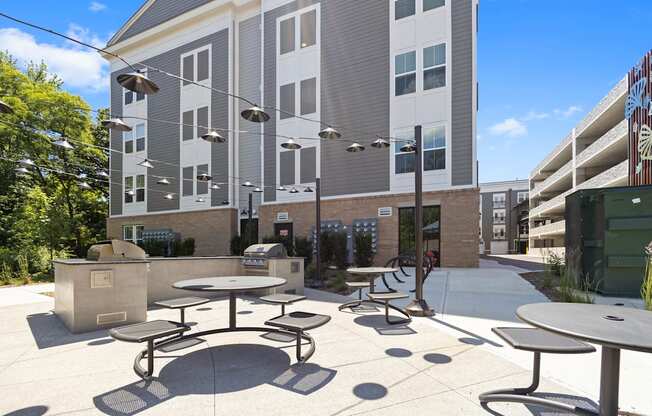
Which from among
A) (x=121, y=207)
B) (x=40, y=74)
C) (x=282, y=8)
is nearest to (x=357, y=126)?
(x=282, y=8)

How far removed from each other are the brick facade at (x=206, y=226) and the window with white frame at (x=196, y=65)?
334 inches

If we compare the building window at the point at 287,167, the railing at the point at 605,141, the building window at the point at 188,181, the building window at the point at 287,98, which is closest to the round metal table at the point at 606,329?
the building window at the point at 287,167

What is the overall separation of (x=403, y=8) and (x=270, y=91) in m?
8.06

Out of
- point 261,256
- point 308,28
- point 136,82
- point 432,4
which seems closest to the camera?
point 136,82

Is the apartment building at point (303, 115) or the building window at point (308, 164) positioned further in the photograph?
the building window at point (308, 164)

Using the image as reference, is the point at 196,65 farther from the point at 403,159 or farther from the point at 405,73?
the point at 403,159

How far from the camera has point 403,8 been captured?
612 inches

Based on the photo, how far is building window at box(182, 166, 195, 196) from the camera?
20.7 metres

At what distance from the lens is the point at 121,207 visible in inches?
936

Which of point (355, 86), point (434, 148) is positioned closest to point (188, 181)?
point (355, 86)

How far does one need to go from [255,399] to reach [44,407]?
5.93 feet

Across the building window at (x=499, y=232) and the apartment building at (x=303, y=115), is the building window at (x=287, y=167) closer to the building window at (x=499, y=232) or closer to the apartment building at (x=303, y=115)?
the apartment building at (x=303, y=115)

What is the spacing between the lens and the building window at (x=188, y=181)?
2069cm

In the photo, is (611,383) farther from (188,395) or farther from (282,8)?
(282,8)
